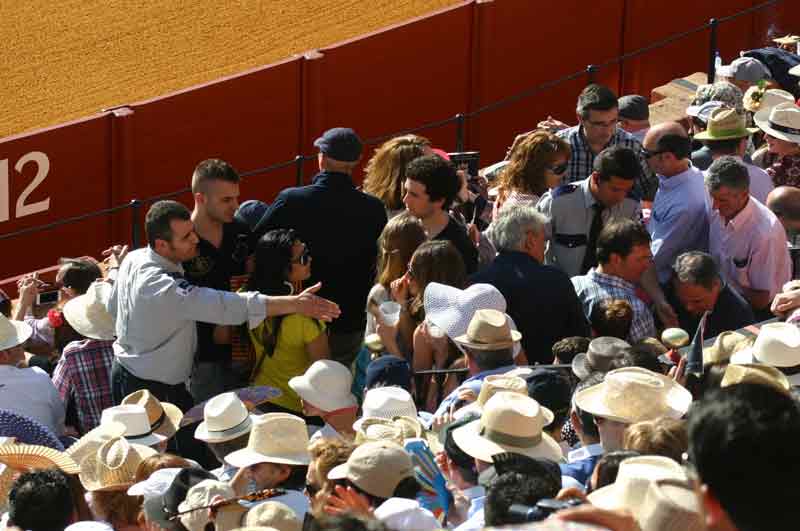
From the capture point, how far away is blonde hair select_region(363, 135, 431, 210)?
372 inches

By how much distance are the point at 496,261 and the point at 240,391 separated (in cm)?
162

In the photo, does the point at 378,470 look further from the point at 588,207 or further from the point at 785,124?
the point at 785,124

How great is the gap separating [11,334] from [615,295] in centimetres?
343

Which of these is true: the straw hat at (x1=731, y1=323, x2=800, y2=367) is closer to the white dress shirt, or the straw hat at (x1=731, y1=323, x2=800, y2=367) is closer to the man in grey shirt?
the white dress shirt

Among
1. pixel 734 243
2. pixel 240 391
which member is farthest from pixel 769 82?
pixel 240 391

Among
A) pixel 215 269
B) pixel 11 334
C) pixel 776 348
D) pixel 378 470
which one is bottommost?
pixel 11 334

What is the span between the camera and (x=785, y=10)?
16953 mm

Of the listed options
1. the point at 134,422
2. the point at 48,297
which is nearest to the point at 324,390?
the point at 134,422

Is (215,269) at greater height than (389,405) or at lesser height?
lesser

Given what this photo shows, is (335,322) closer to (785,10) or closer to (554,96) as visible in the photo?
(554,96)

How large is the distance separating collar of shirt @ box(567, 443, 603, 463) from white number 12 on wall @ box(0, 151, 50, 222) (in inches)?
324

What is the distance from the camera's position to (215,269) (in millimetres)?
8609

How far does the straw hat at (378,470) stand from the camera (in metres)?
5.21

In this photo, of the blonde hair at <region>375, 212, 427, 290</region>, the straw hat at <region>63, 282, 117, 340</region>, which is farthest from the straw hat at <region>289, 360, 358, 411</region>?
the straw hat at <region>63, 282, 117, 340</region>
